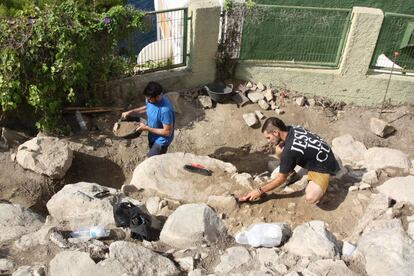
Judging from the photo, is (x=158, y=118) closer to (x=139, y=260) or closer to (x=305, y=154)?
(x=305, y=154)

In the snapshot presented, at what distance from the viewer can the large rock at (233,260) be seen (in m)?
4.59

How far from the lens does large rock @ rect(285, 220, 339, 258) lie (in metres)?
4.64

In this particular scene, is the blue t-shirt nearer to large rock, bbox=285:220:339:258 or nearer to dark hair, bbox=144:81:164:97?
dark hair, bbox=144:81:164:97

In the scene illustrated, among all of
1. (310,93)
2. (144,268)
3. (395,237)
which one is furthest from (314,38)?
(144,268)

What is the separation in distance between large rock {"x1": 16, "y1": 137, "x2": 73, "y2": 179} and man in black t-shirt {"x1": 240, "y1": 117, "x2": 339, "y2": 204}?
9.65ft

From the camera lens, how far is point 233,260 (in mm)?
4707

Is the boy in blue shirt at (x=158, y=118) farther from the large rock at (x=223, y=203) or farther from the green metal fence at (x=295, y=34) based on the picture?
the green metal fence at (x=295, y=34)

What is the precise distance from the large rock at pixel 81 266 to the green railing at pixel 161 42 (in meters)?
4.74

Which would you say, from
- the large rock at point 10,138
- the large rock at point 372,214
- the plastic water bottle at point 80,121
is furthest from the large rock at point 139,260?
the plastic water bottle at point 80,121

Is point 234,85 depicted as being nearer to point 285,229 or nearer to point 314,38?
point 314,38

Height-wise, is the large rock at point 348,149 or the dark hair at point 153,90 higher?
the dark hair at point 153,90

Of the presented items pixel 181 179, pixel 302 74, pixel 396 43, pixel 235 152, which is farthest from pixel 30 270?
pixel 396 43

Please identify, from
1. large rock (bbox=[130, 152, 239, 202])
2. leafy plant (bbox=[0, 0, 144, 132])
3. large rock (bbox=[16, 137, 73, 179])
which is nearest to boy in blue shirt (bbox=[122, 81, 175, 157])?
large rock (bbox=[130, 152, 239, 202])

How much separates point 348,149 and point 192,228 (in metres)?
4.29
